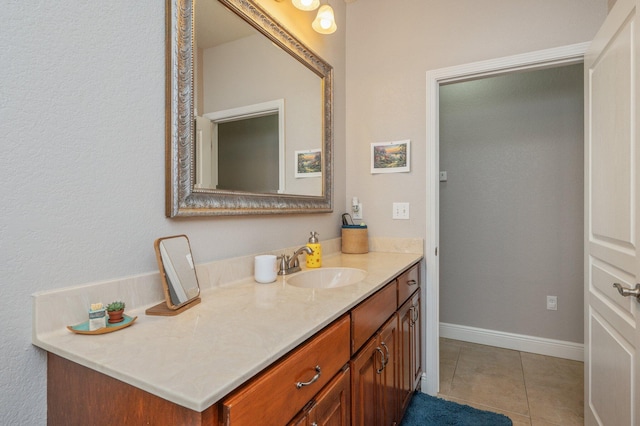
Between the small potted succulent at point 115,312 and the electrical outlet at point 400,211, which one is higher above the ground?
the electrical outlet at point 400,211

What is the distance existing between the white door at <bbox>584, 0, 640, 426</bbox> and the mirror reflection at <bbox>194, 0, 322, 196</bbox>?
1373 millimetres

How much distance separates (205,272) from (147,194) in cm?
35

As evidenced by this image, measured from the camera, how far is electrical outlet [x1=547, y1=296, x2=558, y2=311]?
2555mm

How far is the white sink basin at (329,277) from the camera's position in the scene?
1555mm

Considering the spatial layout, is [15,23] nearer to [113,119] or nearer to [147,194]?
[113,119]

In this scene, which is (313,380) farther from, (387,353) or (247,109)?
(247,109)

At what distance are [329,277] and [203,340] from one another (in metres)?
0.99

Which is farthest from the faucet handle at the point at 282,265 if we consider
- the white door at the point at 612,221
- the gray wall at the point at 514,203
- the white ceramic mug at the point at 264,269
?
the gray wall at the point at 514,203

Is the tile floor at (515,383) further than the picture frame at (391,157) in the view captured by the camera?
No

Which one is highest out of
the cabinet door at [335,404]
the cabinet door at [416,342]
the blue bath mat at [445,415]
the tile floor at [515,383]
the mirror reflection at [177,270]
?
the mirror reflection at [177,270]

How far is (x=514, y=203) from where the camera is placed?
269 centimetres

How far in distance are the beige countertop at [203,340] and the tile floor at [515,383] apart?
1481 millimetres

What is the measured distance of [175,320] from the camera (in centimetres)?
88

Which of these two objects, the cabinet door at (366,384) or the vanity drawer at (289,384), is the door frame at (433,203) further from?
the vanity drawer at (289,384)
